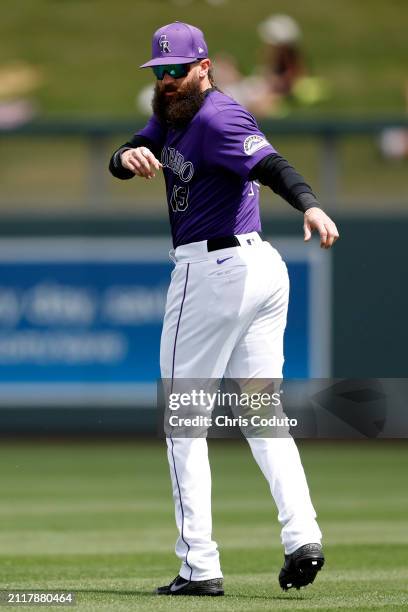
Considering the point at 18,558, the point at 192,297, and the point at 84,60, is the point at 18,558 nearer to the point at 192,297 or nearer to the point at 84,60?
the point at 192,297

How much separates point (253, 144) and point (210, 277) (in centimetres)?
56

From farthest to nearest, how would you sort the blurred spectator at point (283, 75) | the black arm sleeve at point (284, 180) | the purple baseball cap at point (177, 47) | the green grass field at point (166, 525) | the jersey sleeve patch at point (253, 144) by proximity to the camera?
the blurred spectator at point (283, 75), the green grass field at point (166, 525), the purple baseball cap at point (177, 47), the jersey sleeve patch at point (253, 144), the black arm sleeve at point (284, 180)

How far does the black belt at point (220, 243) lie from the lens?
577 centimetres

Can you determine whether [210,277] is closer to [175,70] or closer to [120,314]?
[175,70]

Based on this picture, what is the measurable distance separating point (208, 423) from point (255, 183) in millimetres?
1006

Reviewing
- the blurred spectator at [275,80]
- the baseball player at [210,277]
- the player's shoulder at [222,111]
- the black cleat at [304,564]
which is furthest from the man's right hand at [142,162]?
the blurred spectator at [275,80]

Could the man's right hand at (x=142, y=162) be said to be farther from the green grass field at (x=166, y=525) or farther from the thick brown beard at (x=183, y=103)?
the green grass field at (x=166, y=525)

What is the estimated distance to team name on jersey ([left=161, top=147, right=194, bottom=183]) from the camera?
5.76 metres

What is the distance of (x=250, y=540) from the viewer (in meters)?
8.05

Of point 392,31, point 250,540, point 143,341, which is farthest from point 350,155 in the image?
point 392,31

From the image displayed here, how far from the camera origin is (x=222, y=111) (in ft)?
18.7

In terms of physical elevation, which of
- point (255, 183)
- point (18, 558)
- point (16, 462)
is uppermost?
point (255, 183)

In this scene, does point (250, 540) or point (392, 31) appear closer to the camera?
point (250, 540)

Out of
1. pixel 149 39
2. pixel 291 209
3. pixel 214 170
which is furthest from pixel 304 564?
pixel 149 39
